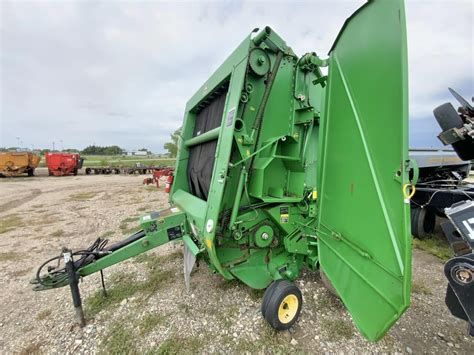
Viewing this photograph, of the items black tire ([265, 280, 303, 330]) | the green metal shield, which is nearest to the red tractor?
black tire ([265, 280, 303, 330])

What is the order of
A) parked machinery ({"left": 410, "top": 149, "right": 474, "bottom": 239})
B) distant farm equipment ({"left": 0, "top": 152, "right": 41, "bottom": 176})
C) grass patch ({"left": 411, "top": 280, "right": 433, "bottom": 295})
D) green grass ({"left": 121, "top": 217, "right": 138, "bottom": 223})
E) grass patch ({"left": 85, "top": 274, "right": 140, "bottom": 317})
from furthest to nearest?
distant farm equipment ({"left": 0, "top": 152, "right": 41, "bottom": 176})
green grass ({"left": 121, "top": 217, "right": 138, "bottom": 223})
parked machinery ({"left": 410, "top": 149, "right": 474, "bottom": 239})
grass patch ({"left": 411, "top": 280, "right": 433, "bottom": 295})
grass patch ({"left": 85, "top": 274, "right": 140, "bottom": 317})

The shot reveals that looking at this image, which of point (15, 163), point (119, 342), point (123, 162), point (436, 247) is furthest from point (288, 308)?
point (123, 162)

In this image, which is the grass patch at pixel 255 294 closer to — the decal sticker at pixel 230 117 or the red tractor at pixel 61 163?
the decal sticker at pixel 230 117

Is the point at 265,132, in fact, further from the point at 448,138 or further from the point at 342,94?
the point at 448,138

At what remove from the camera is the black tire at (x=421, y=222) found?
14.9ft

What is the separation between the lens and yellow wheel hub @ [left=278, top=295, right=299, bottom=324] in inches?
89.2

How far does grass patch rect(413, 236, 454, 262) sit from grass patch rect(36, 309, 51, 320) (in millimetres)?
5766

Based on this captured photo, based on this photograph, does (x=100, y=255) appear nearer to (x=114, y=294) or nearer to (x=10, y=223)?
(x=114, y=294)

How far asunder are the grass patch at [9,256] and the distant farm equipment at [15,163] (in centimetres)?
1935

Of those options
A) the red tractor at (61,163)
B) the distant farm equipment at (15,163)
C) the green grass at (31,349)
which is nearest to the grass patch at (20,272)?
the green grass at (31,349)

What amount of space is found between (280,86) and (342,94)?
0.68 meters

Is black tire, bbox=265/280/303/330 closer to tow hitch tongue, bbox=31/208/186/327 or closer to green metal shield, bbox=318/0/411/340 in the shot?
green metal shield, bbox=318/0/411/340

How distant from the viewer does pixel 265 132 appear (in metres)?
2.40

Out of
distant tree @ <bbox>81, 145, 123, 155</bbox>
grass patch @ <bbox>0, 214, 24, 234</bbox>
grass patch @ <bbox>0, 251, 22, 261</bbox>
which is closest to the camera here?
grass patch @ <bbox>0, 251, 22, 261</bbox>
